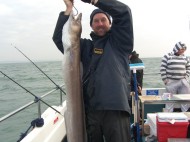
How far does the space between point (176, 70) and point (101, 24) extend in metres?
4.91

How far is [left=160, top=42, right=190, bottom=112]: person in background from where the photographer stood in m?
7.66

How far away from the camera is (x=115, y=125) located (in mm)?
3113

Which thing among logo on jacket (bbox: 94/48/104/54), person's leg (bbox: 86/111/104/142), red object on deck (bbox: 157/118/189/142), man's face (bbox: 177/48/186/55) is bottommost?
red object on deck (bbox: 157/118/189/142)

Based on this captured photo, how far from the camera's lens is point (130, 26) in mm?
3072

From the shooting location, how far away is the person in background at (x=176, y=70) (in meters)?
7.66

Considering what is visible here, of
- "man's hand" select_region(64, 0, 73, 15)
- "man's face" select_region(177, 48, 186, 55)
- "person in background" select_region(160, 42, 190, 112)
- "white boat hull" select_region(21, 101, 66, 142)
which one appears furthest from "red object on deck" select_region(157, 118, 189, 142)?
"man's face" select_region(177, 48, 186, 55)

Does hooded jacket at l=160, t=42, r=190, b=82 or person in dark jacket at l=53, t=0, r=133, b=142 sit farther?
hooded jacket at l=160, t=42, r=190, b=82

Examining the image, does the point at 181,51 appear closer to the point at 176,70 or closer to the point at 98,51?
the point at 176,70

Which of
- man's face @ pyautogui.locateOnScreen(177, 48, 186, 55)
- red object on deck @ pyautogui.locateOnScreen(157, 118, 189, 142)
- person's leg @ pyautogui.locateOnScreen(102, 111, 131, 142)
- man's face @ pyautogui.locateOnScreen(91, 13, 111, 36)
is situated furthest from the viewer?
man's face @ pyautogui.locateOnScreen(177, 48, 186, 55)

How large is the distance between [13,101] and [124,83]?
43.8ft

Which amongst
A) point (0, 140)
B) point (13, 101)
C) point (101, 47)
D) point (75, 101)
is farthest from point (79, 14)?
point (13, 101)

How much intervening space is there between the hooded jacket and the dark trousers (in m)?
4.80

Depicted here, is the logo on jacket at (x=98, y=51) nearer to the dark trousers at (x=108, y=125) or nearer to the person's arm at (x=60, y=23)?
the person's arm at (x=60, y=23)

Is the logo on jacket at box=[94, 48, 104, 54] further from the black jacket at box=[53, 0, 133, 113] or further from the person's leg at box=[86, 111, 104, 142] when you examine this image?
the person's leg at box=[86, 111, 104, 142]
